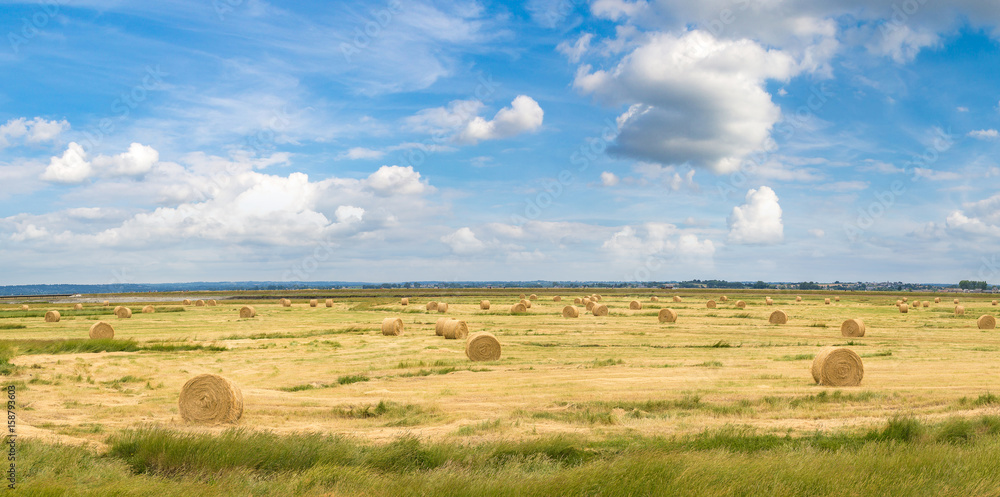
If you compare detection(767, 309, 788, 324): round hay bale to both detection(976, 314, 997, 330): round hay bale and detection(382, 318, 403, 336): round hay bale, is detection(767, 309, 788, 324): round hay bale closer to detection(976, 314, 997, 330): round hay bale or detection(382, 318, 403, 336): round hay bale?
detection(976, 314, 997, 330): round hay bale

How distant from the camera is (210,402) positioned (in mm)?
14539

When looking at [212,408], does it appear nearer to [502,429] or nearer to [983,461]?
[502,429]

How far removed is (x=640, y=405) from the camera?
52.8 feet

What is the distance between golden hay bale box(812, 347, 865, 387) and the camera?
19.2 metres

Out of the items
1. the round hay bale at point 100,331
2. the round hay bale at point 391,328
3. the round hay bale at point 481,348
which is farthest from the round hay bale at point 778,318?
the round hay bale at point 100,331

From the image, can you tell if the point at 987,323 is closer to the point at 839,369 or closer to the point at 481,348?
the point at 839,369

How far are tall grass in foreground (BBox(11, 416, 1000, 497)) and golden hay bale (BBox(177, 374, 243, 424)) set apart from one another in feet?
8.99

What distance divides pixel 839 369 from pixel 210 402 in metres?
17.1

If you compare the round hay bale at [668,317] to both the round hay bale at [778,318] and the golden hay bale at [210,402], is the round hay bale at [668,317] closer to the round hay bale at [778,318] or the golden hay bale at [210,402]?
the round hay bale at [778,318]

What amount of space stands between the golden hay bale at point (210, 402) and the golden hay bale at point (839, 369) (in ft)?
52.7

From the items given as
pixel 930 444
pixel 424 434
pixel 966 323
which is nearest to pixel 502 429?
pixel 424 434

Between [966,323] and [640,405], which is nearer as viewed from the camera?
[640,405]

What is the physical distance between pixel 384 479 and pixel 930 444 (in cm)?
973

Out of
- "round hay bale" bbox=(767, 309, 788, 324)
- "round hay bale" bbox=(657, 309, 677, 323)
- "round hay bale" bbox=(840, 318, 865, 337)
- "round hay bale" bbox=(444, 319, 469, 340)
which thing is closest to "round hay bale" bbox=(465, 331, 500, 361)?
"round hay bale" bbox=(444, 319, 469, 340)
